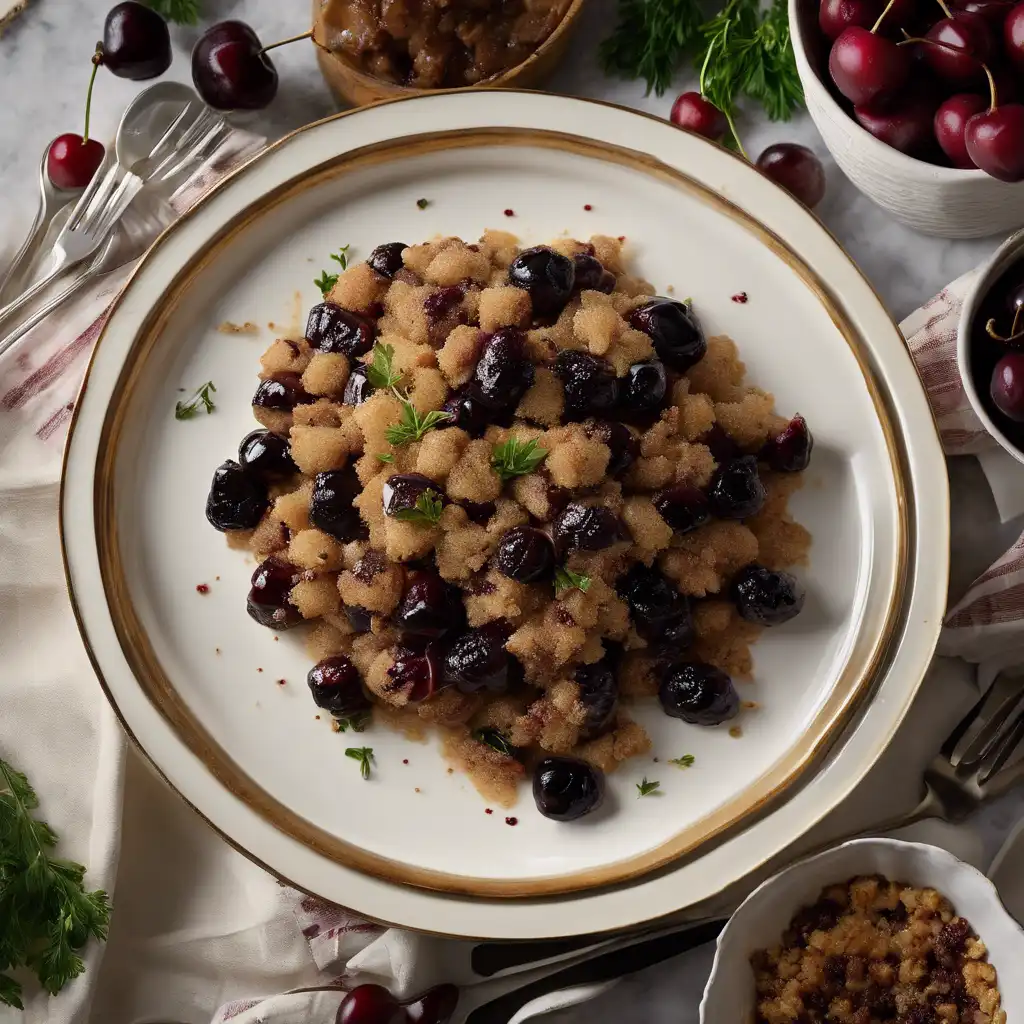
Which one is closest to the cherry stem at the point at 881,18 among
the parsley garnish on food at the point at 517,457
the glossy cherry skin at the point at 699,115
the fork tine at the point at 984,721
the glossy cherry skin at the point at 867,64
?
the glossy cherry skin at the point at 867,64

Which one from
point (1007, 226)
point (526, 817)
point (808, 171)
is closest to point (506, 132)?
point (808, 171)

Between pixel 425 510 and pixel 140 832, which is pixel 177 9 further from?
pixel 140 832

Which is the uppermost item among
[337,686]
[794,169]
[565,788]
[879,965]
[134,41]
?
[134,41]

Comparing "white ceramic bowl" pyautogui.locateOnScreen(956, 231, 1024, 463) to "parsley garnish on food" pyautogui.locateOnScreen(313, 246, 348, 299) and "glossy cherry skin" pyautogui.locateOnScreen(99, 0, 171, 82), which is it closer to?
"parsley garnish on food" pyautogui.locateOnScreen(313, 246, 348, 299)

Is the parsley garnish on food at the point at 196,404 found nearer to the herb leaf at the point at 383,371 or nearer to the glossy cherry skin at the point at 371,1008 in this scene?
the herb leaf at the point at 383,371

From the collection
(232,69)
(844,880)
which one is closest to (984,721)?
(844,880)

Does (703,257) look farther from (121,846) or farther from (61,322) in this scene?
(121,846)
